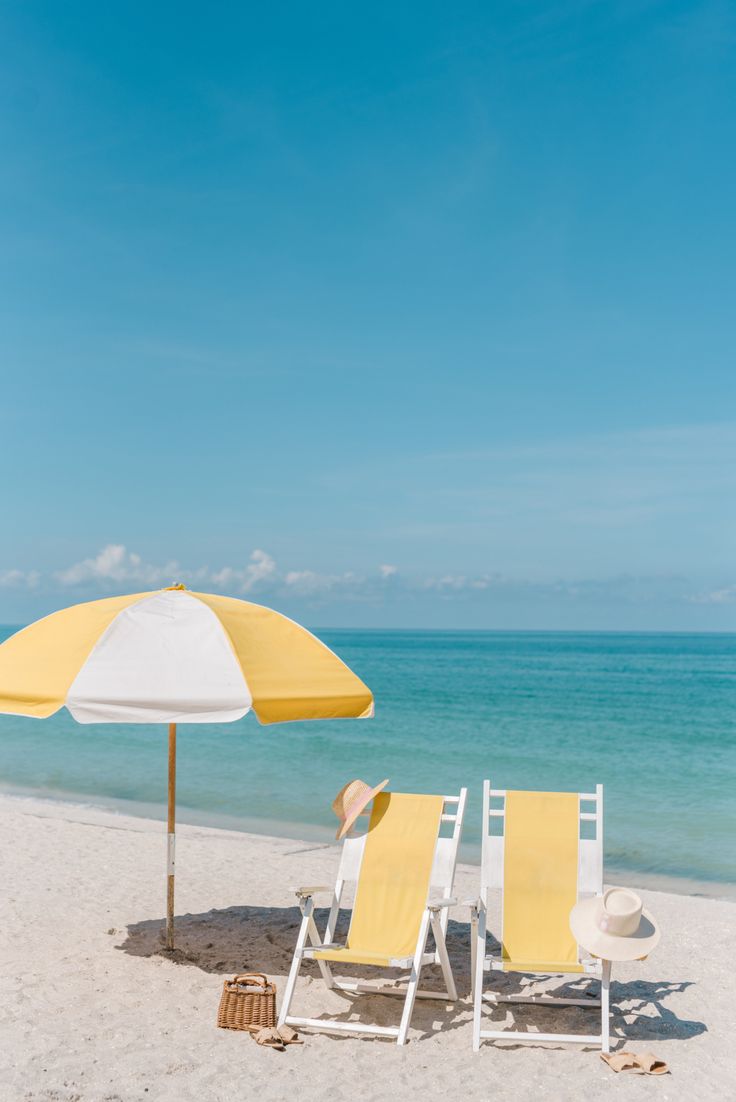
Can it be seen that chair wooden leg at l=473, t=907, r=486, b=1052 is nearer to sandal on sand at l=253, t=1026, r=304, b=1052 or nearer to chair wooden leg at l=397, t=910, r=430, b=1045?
chair wooden leg at l=397, t=910, r=430, b=1045

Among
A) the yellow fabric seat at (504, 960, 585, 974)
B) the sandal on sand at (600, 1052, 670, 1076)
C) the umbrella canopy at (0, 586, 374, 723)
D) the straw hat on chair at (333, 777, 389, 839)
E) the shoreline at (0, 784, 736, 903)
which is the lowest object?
the shoreline at (0, 784, 736, 903)

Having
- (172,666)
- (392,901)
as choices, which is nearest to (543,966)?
(392,901)

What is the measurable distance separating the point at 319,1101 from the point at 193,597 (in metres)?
2.34

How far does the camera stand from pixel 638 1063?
4.19 metres

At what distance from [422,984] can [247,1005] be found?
3.55 ft

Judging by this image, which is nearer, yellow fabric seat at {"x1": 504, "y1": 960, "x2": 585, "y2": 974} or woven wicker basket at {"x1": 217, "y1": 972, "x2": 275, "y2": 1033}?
yellow fabric seat at {"x1": 504, "y1": 960, "x2": 585, "y2": 974}

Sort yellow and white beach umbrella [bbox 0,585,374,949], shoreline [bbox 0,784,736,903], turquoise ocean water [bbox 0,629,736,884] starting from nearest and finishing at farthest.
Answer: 1. yellow and white beach umbrella [bbox 0,585,374,949]
2. shoreline [bbox 0,784,736,903]
3. turquoise ocean water [bbox 0,629,736,884]

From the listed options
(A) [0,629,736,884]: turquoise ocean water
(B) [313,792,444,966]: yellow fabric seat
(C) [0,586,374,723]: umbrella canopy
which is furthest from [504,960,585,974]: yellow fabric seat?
(A) [0,629,736,884]: turquoise ocean water

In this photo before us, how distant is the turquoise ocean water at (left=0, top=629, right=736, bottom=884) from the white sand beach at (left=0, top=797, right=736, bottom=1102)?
4.29 metres

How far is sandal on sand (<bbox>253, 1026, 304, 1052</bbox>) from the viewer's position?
14.0 ft

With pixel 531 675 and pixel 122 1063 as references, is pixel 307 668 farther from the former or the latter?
pixel 531 675

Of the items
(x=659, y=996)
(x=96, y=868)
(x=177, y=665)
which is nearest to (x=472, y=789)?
(x=96, y=868)

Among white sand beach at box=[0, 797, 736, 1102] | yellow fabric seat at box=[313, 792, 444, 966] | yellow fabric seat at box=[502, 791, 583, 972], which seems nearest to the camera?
white sand beach at box=[0, 797, 736, 1102]

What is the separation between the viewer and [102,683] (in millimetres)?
4469
